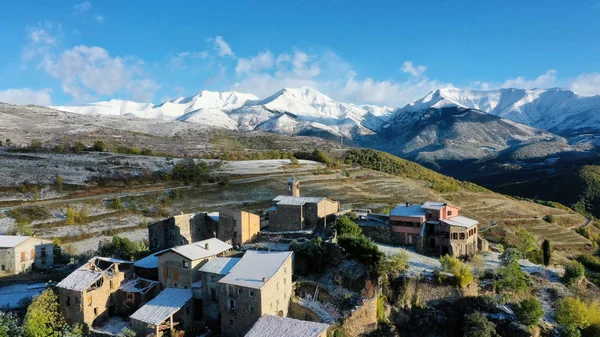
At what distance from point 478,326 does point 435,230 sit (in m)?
11.7

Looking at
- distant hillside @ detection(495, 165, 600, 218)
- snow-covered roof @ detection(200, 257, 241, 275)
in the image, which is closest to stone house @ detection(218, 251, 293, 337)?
snow-covered roof @ detection(200, 257, 241, 275)

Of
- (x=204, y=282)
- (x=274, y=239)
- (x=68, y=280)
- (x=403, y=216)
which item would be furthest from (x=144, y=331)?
(x=403, y=216)

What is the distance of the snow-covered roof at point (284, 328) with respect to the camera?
24969mm

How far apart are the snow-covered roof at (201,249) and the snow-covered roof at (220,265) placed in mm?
1149

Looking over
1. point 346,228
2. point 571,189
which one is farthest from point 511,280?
point 571,189

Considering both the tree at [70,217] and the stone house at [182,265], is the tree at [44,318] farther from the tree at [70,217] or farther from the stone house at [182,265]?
the tree at [70,217]

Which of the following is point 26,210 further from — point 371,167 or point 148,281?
point 371,167

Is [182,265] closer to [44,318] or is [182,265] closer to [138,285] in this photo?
[138,285]

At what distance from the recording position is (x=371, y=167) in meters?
121

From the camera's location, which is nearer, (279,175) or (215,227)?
(215,227)

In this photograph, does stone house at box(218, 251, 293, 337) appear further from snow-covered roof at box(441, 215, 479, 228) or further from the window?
snow-covered roof at box(441, 215, 479, 228)

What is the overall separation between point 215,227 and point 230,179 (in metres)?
42.2

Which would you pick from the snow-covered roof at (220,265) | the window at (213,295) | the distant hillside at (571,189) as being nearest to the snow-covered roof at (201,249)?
the snow-covered roof at (220,265)

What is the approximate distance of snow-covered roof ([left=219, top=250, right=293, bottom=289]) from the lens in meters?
28.3
